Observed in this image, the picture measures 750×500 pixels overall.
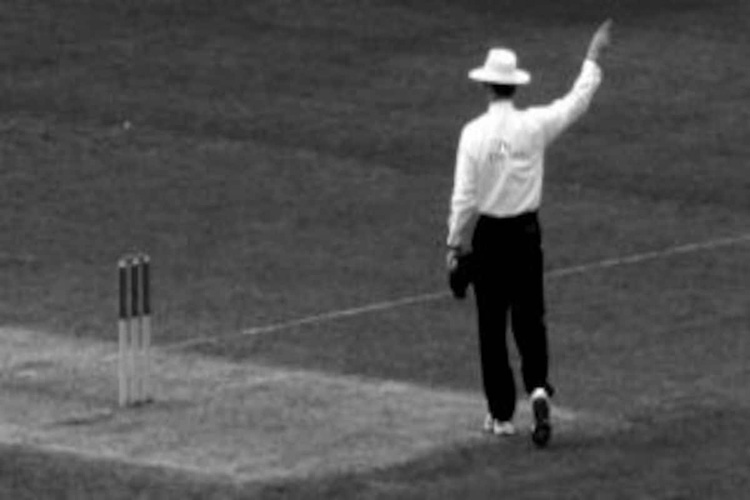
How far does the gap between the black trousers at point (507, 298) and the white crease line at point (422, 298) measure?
3.18 meters

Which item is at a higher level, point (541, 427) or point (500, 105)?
point (500, 105)

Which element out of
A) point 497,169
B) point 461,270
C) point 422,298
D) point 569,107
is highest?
point 569,107

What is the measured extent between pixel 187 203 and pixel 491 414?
28.9ft

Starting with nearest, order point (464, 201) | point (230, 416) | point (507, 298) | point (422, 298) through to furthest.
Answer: point (464, 201), point (507, 298), point (230, 416), point (422, 298)

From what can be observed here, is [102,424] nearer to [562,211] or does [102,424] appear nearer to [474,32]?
[562,211]

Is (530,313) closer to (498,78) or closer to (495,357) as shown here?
(495,357)

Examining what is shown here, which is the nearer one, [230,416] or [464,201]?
[464,201]

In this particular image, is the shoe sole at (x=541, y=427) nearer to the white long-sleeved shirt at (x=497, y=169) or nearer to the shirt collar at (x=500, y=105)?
the white long-sleeved shirt at (x=497, y=169)

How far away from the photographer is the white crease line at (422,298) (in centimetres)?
2006

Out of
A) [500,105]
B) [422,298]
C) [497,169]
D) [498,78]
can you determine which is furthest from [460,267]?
[422,298]

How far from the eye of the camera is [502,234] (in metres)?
17.0

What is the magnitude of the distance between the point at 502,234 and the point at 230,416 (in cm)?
191

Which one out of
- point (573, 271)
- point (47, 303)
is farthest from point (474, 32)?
point (47, 303)

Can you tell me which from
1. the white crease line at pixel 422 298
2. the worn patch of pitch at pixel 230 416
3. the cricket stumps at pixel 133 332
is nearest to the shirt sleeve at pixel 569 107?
the worn patch of pitch at pixel 230 416
